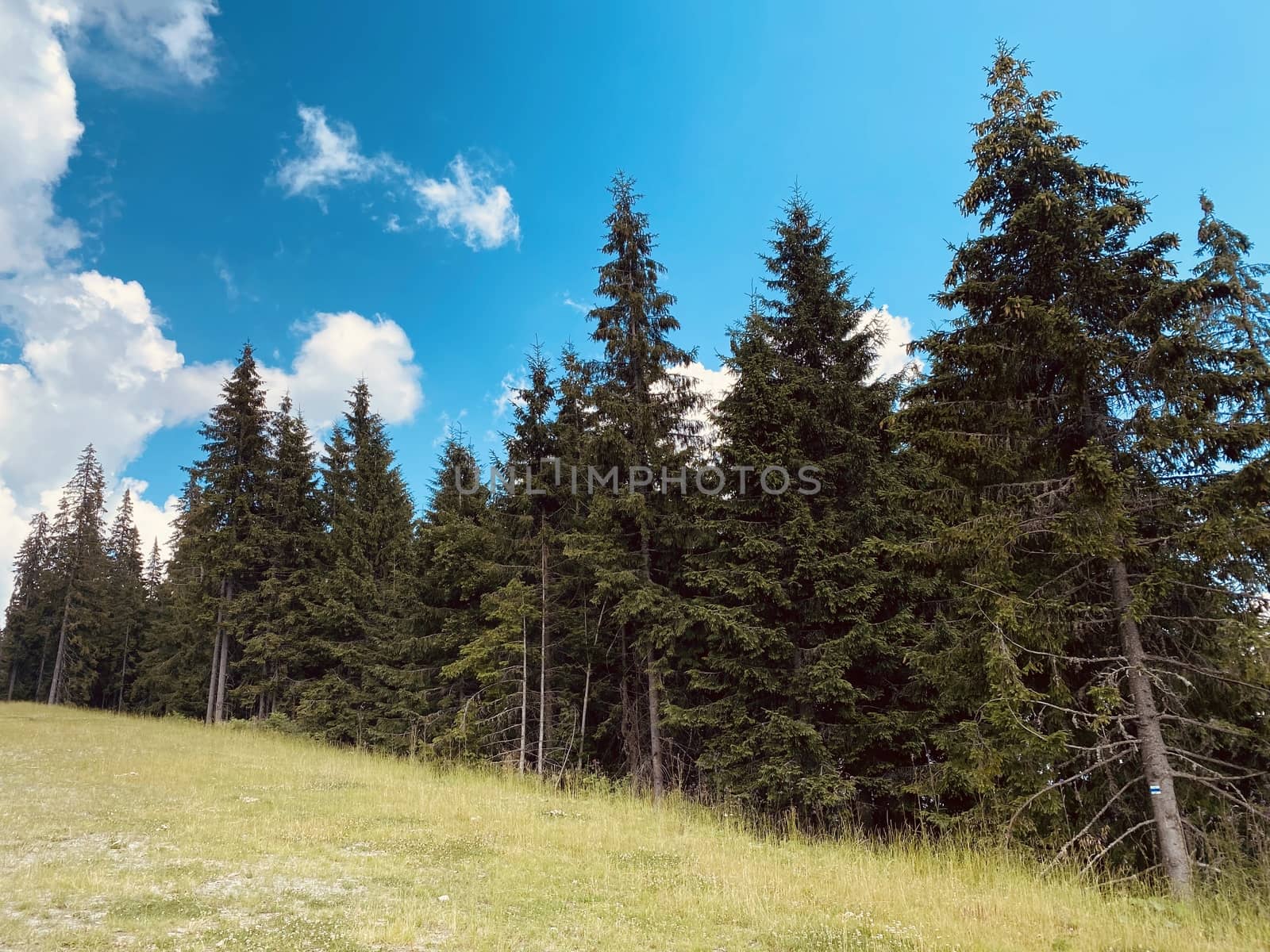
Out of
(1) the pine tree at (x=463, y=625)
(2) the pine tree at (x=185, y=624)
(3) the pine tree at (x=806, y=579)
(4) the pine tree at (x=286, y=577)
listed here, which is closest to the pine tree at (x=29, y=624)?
(2) the pine tree at (x=185, y=624)

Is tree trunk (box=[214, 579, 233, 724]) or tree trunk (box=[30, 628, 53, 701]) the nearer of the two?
tree trunk (box=[214, 579, 233, 724])

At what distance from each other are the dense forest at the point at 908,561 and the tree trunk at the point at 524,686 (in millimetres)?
132

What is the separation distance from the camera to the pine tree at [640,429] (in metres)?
13.1

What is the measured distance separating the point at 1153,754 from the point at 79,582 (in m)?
55.4

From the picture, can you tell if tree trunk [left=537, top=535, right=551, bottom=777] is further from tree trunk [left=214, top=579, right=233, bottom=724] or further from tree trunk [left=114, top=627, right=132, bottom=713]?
tree trunk [left=114, top=627, right=132, bottom=713]

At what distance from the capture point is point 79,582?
41.6 meters

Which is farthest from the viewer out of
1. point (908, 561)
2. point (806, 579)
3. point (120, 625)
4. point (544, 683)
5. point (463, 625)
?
point (120, 625)

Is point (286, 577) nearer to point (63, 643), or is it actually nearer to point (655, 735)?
point (655, 735)

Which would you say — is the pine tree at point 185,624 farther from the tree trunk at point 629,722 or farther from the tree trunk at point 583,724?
the tree trunk at point 629,722

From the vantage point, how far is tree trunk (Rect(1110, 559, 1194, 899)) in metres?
6.24

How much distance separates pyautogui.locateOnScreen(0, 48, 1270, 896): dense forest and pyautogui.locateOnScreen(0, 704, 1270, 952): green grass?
3.87 ft

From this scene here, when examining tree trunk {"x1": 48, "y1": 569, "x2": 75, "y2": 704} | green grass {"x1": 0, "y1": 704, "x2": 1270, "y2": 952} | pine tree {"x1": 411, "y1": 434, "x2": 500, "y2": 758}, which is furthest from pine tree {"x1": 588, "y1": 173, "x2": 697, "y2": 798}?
tree trunk {"x1": 48, "y1": 569, "x2": 75, "y2": 704}

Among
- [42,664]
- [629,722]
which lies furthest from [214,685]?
[42,664]

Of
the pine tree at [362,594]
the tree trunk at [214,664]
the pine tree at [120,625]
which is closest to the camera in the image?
the pine tree at [362,594]
